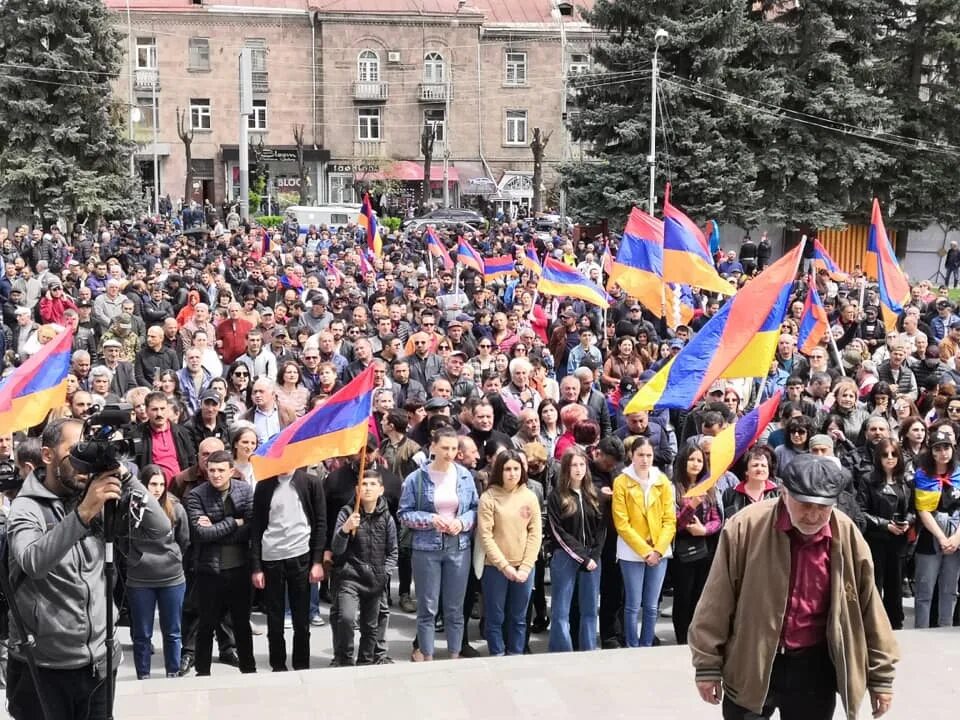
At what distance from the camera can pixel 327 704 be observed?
22.3ft

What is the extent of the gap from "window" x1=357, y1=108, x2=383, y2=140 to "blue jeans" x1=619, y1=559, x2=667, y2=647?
5201 cm

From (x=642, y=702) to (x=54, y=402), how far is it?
3.82 metres

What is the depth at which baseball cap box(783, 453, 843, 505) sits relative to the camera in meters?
4.36

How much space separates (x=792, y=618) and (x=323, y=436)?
12.1 ft

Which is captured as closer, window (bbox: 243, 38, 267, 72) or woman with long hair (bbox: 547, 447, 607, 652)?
woman with long hair (bbox: 547, 447, 607, 652)

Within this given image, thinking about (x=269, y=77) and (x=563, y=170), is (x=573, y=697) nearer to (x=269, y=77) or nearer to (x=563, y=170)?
(x=563, y=170)

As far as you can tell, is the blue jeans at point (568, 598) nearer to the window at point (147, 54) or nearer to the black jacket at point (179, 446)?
the black jacket at point (179, 446)

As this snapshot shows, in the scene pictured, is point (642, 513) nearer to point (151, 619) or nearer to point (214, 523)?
point (214, 523)

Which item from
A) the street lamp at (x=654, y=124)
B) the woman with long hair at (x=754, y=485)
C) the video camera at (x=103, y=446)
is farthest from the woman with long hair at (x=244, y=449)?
the street lamp at (x=654, y=124)

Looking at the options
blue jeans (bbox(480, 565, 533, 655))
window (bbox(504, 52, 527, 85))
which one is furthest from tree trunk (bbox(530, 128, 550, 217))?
blue jeans (bbox(480, 565, 533, 655))

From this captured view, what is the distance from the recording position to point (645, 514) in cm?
798

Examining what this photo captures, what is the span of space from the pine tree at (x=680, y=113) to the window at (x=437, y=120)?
2649cm

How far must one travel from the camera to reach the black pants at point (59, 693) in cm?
479

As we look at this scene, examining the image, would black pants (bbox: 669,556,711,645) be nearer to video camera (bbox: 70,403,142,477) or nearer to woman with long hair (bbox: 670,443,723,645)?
woman with long hair (bbox: 670,443,723,645)
